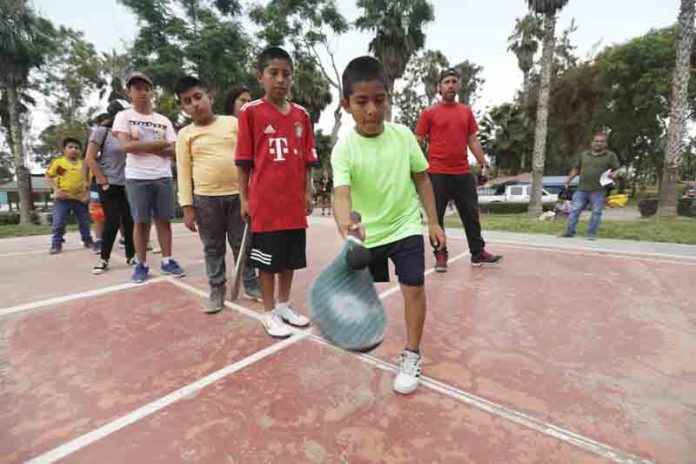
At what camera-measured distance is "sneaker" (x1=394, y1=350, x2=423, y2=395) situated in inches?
63.5

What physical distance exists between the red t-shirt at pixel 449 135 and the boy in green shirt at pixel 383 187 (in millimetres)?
1938

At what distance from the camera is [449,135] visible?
3.70m

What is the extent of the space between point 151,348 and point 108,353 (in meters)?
0.21

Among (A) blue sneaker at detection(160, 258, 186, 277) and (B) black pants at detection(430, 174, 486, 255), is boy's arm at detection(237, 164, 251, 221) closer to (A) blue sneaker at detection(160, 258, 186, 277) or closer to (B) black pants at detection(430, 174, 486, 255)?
(A) blue sneaker at detection(160, 258, 186, 277)

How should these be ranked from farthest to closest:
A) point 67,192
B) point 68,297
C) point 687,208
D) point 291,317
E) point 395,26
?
point 395,26
point 687,208
point 67,192
point 68,297
point 291,317

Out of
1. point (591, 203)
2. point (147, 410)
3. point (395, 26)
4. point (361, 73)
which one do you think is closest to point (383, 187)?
point (361, 73)

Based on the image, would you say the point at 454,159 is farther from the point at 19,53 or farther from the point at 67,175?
the point at 19,53

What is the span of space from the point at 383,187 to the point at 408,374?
883 millimetres

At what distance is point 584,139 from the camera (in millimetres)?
29000

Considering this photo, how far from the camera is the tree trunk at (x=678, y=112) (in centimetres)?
996

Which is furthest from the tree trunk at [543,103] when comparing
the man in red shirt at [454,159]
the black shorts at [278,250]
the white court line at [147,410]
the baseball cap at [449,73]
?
the white court line at [147,410]

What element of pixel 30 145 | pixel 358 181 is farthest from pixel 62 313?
pixel 30 145

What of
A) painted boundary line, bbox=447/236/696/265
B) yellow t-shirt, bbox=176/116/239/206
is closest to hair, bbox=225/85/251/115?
yellow t-shirt, bbox=176/116/239/206

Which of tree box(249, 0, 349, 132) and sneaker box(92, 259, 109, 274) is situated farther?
tree box(249, 0, 349, 132)
